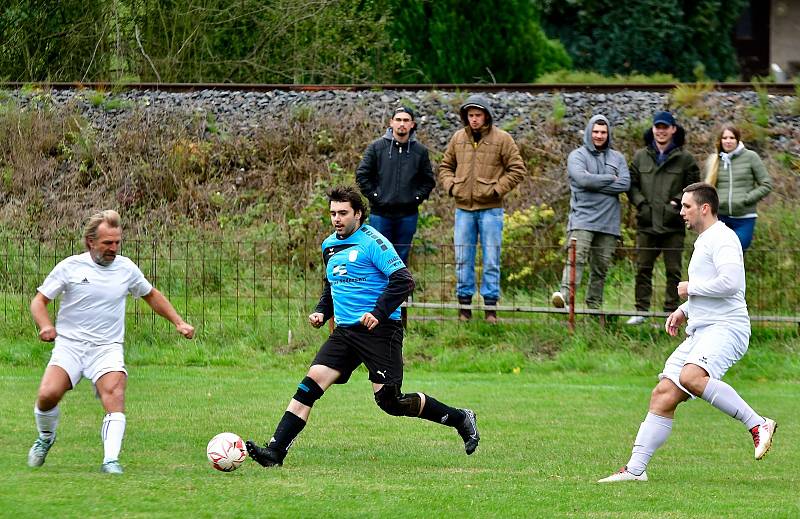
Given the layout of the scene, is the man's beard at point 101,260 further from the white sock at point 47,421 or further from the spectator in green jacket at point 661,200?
the spectator in green jacket at point 661,200

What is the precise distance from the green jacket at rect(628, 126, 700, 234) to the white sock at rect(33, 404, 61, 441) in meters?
8.12

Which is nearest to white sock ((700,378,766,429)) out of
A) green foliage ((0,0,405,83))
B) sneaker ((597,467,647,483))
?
sneaker ((597,467,647,483))

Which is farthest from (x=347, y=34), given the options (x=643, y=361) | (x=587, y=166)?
(x=643, y=361)

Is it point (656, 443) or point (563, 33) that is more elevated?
point (563, 33)

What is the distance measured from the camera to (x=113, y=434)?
8766mm

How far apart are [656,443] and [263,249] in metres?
10.1

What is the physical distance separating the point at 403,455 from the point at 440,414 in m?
0.39

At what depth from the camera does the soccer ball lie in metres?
8.85

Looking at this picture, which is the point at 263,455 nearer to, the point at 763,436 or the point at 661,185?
the point at 763,436

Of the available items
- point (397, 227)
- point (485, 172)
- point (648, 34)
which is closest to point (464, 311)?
point (397, 227)

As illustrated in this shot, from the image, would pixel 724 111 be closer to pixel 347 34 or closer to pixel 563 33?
pixel 347 34

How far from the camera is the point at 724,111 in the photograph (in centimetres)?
2141

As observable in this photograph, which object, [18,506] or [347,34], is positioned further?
[347,34]

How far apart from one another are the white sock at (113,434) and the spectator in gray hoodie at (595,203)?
7.43 m
